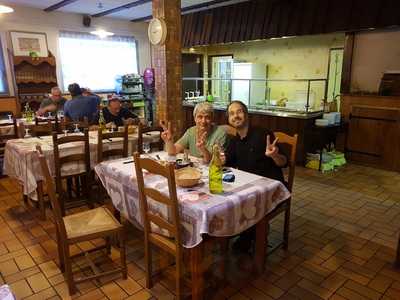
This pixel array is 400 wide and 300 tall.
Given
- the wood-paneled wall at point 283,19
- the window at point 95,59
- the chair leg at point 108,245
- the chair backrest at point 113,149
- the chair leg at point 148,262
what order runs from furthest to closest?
the window at point 95,59, the wood-paneled wall at point 283,19, the chair backrest at point 113,149, the chair leg at point 108,245, the chair leg at point 148,262

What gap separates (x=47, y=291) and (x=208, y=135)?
5.11 feet

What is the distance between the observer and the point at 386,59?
4.34m

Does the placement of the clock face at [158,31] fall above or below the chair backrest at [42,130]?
above

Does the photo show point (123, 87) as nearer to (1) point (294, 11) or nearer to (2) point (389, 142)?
(1) point (294, 11)

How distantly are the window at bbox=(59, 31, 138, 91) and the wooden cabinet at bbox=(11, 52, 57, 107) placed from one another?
459mm

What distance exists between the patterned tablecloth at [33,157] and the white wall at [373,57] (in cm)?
335

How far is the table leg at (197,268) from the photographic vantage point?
166 cm

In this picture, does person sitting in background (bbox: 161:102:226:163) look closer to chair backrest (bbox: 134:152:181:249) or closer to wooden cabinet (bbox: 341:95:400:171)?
chair backrest (bbox: 134:152:181:249)

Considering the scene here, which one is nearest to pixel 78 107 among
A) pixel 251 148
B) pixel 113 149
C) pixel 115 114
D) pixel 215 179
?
pixel 115 114

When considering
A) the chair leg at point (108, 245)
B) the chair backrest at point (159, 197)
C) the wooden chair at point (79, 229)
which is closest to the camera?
the chair backrest at point (159, 197)

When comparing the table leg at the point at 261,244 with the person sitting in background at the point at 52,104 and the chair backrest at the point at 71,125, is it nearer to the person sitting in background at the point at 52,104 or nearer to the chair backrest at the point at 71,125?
the chair backrest at the point at 71,125

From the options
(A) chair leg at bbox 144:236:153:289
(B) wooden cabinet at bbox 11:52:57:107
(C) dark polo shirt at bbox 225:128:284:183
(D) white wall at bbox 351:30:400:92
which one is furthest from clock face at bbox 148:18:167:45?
(B) wooden cabinet at bbox 11:52:57:107

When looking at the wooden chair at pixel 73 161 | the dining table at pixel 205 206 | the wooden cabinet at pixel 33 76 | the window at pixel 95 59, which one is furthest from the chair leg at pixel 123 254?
the window at pixel 95 59

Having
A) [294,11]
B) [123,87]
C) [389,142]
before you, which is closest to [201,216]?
[389,142]
